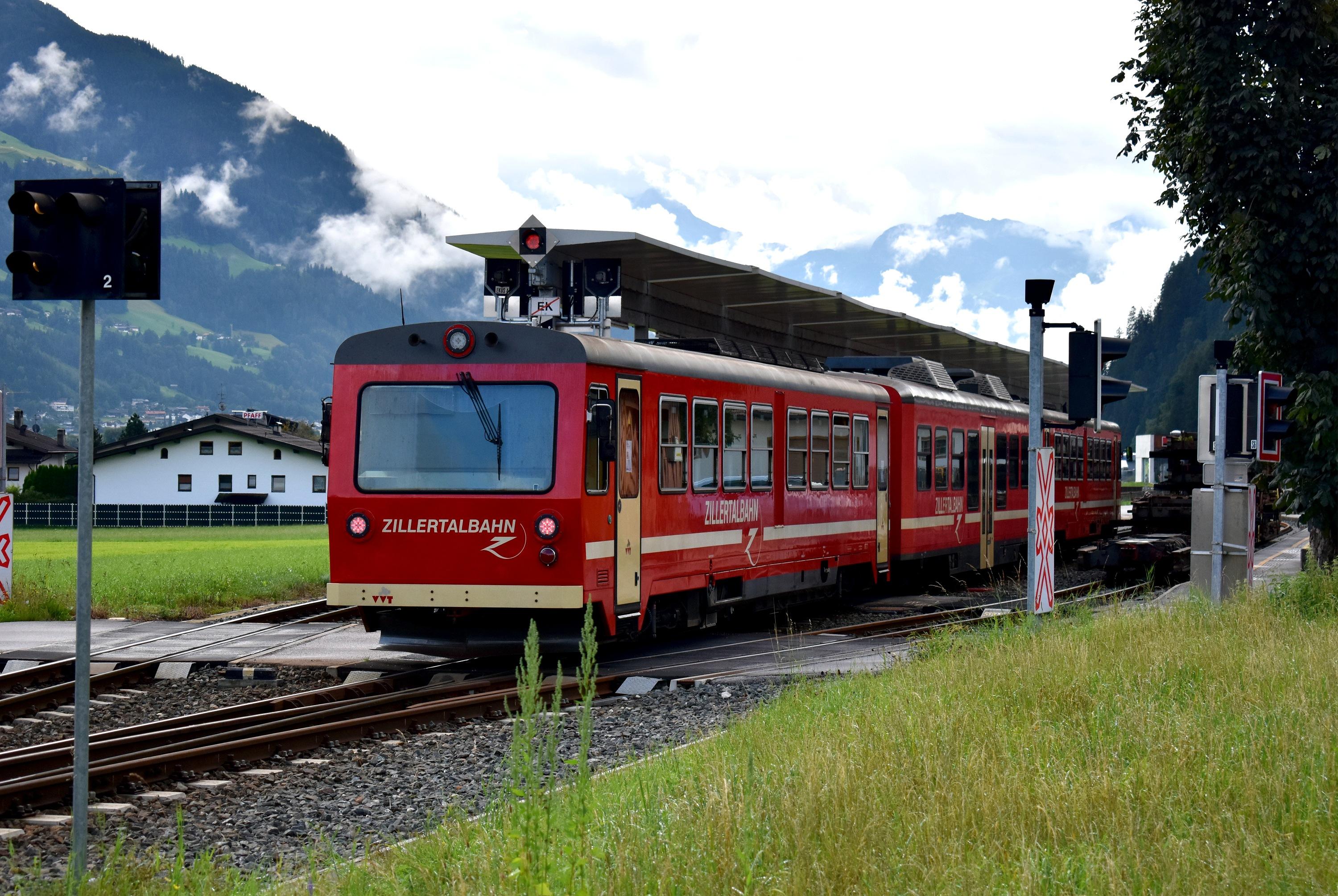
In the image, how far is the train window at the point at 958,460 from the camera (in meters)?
22.6

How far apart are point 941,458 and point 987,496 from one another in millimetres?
2828

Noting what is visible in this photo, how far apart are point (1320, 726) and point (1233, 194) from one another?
41.1 feet

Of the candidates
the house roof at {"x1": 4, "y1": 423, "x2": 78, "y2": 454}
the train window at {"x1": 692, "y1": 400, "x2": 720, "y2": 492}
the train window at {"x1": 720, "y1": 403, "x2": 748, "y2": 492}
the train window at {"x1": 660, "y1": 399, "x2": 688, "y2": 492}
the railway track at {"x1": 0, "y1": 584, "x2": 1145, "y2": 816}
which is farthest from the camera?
the house roof at {"x1": 4, "y1": 423, "x2": 78, "y2": 454}

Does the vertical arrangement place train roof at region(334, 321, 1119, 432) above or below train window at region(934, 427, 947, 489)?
above

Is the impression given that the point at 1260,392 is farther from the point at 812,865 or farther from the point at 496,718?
the point at 812,865

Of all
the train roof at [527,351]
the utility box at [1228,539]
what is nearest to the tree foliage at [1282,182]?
the utility box at [1228,539]

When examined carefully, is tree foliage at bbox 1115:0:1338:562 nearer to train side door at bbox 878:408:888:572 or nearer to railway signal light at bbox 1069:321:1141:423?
train side door at bbox 878:408:888:572

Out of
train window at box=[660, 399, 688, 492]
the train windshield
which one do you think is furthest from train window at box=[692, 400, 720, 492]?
the train windshield

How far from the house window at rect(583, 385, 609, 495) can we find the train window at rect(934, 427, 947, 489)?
32.2 ft

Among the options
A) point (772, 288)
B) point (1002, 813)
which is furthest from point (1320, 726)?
point (772, 288)

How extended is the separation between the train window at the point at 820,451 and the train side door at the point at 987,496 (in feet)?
22.4

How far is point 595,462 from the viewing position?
1268 centimetres

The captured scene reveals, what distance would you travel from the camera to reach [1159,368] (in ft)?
499

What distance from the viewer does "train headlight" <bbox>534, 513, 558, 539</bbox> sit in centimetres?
1234
